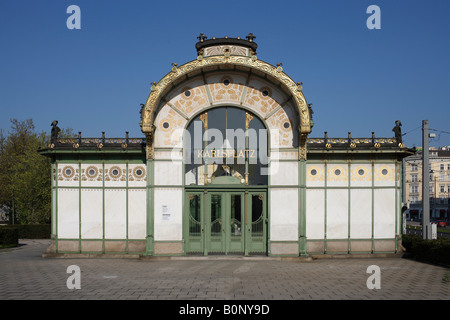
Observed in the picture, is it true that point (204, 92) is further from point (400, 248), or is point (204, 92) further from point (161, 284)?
point (400, 248)

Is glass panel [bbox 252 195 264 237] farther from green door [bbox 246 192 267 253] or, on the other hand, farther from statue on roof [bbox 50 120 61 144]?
statue on roof [bbox 50 120 61 144]

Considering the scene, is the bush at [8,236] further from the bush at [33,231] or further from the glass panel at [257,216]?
the glass panel at [257,216]

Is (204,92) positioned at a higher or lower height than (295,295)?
higher

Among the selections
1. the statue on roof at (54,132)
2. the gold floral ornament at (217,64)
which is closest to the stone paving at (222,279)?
the statue on roof at (54,132)

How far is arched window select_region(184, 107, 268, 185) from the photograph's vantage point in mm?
18516

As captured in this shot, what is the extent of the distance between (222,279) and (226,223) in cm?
508

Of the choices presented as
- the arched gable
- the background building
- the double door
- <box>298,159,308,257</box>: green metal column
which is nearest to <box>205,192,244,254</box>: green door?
the double door

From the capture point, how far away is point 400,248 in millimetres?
18906

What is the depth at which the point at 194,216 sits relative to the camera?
18500mm

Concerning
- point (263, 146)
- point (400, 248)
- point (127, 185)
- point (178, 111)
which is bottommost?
point (400, 248)

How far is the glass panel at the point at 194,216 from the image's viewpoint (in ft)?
60.3
